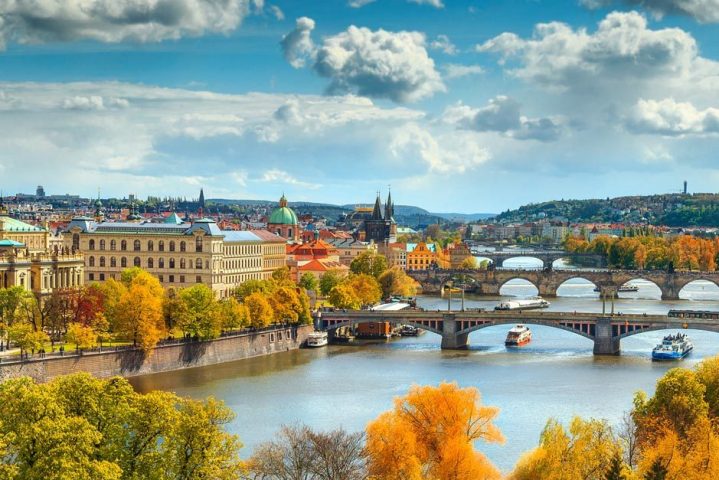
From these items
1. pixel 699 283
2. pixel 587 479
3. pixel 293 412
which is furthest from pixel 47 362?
pixel 699 283

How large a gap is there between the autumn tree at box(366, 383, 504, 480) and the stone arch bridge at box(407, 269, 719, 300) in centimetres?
8292

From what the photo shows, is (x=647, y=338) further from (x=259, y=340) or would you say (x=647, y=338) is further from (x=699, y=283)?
(x=699, y=283)

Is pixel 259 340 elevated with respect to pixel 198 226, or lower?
lower

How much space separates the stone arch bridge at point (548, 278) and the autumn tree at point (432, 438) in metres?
82.9

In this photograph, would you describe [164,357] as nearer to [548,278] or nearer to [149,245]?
[149,245]

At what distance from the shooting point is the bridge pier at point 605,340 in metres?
71.1

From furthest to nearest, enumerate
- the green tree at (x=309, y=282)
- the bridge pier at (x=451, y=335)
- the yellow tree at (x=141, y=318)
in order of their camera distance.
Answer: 1. the green tree at (x=309, y=282)
2. the bridge pier at (x=451, y=335)
3. the yellow tree at (x=141, y=318)

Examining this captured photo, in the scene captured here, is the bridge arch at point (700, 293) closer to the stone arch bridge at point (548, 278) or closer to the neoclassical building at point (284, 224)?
the stone arch bridge at point (548, 278)

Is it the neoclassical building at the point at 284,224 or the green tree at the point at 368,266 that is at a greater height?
the neoclassical building at the point at 284,224

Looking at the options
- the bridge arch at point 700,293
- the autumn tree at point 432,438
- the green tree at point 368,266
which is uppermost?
the green tree at point 368,266

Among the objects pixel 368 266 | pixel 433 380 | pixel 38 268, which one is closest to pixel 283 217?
pixel 368 266

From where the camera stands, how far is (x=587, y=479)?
114 feet

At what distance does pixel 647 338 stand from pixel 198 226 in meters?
29.6

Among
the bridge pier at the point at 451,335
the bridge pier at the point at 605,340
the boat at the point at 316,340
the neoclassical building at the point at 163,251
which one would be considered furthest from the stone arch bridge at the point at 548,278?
the boat at the point at 316,340
